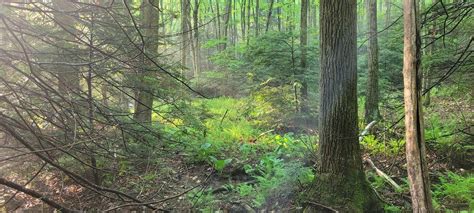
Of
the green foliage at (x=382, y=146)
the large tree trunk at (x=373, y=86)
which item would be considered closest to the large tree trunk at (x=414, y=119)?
the green foliage at (x=382, y=146)

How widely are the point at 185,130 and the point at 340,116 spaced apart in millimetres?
2813

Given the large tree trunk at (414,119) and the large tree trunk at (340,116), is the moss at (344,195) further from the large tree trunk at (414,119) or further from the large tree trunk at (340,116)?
the large tree trunk at (414,119)

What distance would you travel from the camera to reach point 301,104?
1163 cm

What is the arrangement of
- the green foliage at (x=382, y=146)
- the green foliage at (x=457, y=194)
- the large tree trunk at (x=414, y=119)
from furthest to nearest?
the green foliage at (x=382, y=146) < the green foliage at (x=457, y=194) < the large tree trunk at (x=414, y=119)

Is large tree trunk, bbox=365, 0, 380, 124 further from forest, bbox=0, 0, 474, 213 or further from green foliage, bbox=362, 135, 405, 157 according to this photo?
green foliage, bbox=362, 135, 405, 157

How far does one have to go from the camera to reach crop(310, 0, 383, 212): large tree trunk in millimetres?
4906

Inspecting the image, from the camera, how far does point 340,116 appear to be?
5008 mm

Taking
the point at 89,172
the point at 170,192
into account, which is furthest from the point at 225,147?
the point at 89,172

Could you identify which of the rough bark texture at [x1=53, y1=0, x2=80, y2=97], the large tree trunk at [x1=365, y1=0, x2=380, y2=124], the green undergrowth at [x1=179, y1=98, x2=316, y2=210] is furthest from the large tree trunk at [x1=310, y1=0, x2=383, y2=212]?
the large tree trunk at [x1=365, y1=0, x2=380, y2=124]

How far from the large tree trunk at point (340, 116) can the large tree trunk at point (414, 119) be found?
1.40 metres

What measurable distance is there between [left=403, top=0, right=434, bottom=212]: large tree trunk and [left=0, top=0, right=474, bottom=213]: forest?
1 cm

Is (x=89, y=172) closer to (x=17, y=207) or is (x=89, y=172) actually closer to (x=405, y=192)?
(x=17, y=207)

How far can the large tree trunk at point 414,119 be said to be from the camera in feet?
11.1

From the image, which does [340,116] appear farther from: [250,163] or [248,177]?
[250,163]
